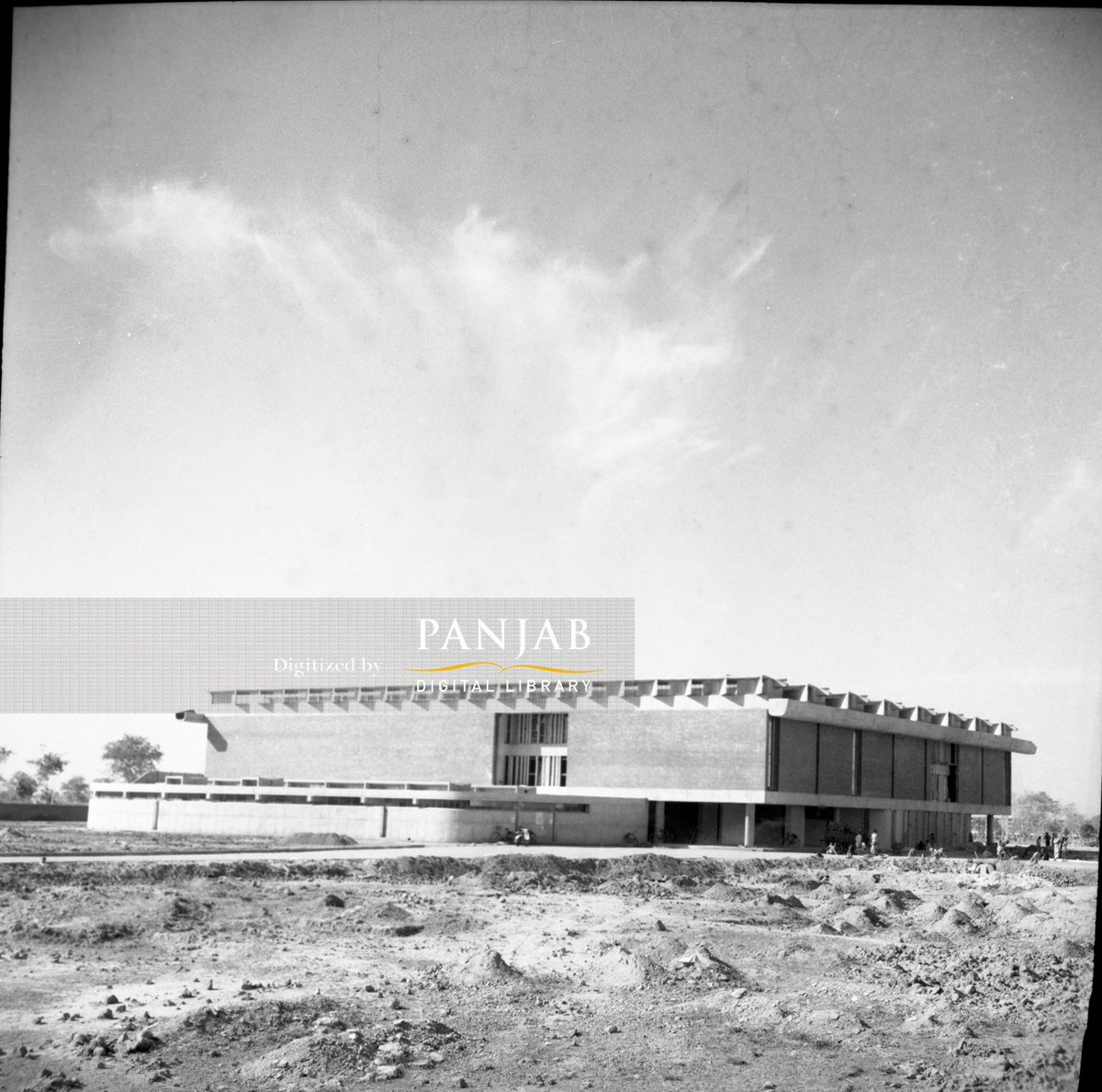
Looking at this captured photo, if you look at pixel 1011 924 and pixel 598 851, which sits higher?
pixel 1011 924

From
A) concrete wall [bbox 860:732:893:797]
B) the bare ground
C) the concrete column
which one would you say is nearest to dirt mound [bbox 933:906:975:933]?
the bare ground

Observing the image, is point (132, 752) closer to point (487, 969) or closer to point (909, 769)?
point (909, 769)

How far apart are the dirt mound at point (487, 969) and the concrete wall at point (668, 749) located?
36027 mm

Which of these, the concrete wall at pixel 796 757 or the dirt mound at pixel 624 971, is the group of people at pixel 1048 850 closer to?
the concrete wall at pixel 796 757

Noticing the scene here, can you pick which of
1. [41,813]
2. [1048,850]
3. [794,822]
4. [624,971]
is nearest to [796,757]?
[794,822]

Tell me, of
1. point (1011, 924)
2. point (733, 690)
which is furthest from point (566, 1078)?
point (733, 690)

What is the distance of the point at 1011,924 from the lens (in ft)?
70.7

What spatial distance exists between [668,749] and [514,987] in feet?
127

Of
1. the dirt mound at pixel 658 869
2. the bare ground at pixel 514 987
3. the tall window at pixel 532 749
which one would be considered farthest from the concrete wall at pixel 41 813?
the bare ground at pixel 514 987

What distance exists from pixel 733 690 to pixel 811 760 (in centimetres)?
523

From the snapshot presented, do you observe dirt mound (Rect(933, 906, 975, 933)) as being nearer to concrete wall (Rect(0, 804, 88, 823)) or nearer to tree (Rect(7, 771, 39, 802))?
concrete wall (Rect(0, 804, 88, 823))

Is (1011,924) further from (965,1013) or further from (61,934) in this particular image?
(61,934)

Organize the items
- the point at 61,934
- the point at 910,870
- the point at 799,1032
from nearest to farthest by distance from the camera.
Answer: the point at 799,1032
the point at 61,934
the point at 910,870

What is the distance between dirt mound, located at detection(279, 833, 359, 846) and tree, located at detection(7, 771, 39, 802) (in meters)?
62.3
